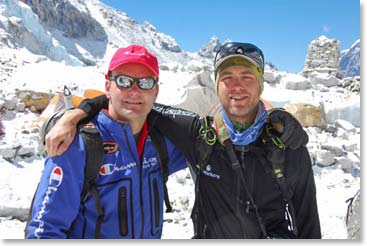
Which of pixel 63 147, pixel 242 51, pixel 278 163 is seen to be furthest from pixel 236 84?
pixel 63 147

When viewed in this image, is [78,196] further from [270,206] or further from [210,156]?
[270,206]

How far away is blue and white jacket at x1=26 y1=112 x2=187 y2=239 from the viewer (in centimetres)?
220

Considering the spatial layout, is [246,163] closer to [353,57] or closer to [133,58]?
[133,58]

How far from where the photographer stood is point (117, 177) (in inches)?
94.7

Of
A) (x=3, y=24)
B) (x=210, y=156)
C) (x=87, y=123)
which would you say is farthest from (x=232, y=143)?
(x=3, y=24)

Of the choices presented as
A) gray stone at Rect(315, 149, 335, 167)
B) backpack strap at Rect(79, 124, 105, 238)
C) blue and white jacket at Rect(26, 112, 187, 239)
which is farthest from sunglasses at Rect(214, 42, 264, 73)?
gray stone at Rect(315, 149, 335, 167)

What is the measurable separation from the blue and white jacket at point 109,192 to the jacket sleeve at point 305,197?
3.07ft

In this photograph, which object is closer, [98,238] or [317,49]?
[98,238]

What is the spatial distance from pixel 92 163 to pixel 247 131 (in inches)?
40.4

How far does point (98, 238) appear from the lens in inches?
93.4

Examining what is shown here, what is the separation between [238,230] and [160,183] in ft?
2.05

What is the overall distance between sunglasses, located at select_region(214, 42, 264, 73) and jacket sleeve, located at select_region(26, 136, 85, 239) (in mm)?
1217

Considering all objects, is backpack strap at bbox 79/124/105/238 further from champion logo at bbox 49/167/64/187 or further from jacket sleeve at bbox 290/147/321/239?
jacket sleeve at bbox 290/147/321/239

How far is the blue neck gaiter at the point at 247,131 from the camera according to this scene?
2535 millimetres
